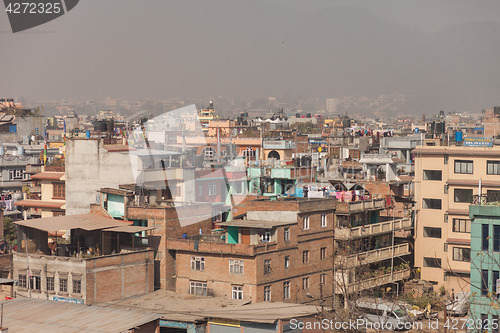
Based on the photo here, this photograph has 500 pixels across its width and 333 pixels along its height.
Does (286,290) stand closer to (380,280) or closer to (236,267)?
(236,267)

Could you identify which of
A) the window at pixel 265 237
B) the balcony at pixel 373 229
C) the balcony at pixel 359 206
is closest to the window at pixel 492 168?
the balcony at pixel 373 229

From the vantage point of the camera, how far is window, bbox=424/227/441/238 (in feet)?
112

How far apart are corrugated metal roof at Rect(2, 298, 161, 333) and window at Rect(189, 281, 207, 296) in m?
4.59

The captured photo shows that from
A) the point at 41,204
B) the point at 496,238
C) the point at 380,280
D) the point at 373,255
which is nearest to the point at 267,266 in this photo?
the point at 373,255

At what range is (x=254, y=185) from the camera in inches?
1590

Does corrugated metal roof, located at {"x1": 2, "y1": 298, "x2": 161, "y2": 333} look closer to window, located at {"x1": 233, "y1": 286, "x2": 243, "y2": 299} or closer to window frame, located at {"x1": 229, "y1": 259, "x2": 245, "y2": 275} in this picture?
window, located at {"x1": 233, "y1": 286, "x2": 243, "y2": 299}

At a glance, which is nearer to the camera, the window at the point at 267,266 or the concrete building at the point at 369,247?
the window at the point at 267,266

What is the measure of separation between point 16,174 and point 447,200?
28.2m

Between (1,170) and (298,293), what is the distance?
2802 centimetres

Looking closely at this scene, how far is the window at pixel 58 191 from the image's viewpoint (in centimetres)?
3816

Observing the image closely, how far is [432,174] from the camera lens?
34.5 metres

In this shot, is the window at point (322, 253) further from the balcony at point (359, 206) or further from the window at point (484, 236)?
the window at point (484, 236)

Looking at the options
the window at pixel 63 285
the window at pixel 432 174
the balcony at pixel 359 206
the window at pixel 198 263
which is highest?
the window at pixel 432 174

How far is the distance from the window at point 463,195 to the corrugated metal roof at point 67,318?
15.4 meters
